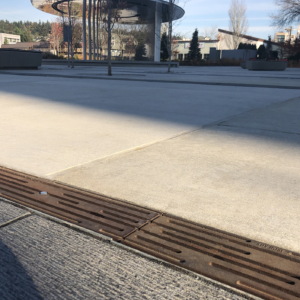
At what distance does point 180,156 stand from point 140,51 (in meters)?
33.6

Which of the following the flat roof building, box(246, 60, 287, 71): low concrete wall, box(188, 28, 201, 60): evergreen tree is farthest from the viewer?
the flat roof building

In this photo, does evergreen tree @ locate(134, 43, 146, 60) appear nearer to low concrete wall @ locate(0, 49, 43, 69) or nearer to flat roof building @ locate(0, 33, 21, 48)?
low concrete wall @ locate(0, 49, 43, 69)

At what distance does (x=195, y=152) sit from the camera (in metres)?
3.28

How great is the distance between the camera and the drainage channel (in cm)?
143

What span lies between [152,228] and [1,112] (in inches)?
171

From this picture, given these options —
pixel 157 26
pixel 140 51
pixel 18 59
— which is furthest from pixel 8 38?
pixel 18 59

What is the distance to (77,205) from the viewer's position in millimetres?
2111

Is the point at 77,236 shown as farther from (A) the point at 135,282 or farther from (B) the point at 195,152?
(B) the point at 195,152

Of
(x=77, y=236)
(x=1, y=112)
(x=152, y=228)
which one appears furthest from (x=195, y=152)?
(x=1, y=112)

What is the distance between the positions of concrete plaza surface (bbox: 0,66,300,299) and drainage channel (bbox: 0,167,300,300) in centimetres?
11

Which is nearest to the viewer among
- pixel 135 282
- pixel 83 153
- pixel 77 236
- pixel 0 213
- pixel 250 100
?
pixel 135 282

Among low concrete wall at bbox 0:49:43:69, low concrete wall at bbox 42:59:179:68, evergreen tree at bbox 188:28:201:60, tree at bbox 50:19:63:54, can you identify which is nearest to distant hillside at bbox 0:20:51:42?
tree at bbox 50:19:63:54

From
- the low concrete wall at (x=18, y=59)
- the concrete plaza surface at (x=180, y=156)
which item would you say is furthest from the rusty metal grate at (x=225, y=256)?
the low concrete wall at (x=18, y=59)

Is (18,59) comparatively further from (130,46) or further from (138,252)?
(138,252)
